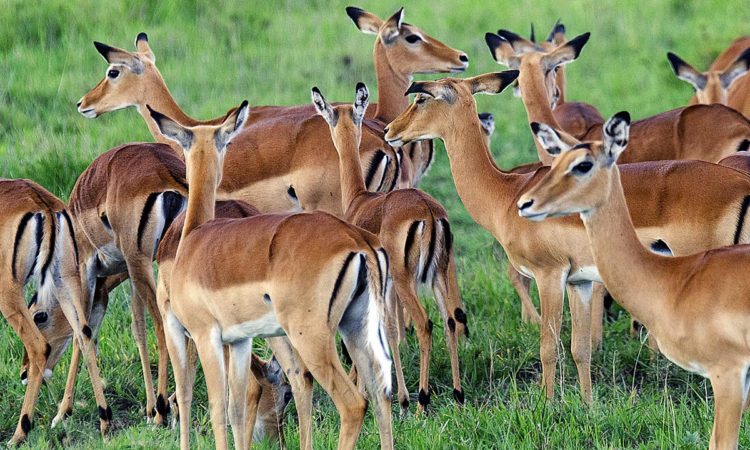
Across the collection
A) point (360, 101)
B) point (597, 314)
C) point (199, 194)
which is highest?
point (360, 101)

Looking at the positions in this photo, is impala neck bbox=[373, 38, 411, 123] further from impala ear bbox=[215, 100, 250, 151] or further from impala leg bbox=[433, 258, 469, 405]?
impala ear bbox=[215, 100, 250, 151]

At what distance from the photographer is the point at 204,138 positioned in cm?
518

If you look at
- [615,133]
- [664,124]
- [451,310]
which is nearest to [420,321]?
[451,310]

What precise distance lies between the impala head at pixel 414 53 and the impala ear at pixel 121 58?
156 centimetres

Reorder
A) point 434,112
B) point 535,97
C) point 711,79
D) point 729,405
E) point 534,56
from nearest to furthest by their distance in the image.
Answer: point 729,405
point 434,112
point 535,97
point 534,56
point 711,79

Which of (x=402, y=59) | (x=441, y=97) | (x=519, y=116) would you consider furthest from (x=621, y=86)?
(x=441, y=97)

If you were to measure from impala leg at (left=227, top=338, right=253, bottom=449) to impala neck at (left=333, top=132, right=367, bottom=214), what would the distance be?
145 cm

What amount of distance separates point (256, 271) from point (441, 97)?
179 centimetres

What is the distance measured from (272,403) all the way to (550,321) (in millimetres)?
1268

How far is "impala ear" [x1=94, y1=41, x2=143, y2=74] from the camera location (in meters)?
7.16

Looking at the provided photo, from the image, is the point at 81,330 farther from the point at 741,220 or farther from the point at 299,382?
the point at 741,220

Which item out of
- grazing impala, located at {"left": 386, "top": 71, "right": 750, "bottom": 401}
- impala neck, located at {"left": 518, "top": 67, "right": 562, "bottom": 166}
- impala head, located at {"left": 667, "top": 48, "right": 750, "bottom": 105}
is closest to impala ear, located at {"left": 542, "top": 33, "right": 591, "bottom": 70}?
impala neck, located at {"left": 518, "top": 67, "right": 562, "bottom": 166}

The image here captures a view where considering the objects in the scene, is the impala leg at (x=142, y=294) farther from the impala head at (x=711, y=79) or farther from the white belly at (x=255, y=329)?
the impala head at (x=711, y=79)

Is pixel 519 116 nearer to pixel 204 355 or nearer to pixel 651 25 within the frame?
pixel 651 25
